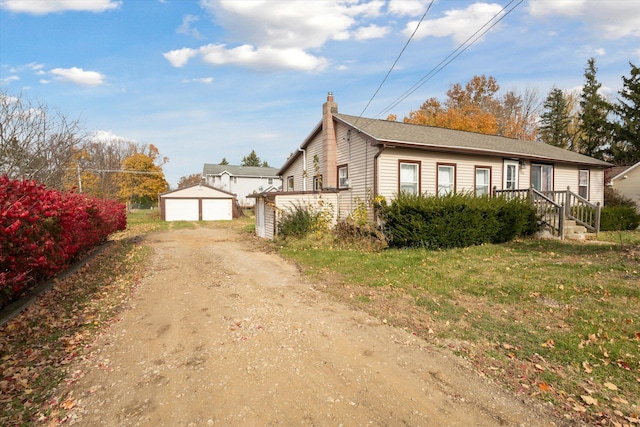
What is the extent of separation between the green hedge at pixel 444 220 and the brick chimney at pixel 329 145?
3635mm

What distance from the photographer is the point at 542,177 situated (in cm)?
1698

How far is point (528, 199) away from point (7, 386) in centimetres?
1480

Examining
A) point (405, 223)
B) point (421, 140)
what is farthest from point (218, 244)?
point (421, 140)

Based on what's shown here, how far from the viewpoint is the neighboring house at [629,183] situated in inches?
889

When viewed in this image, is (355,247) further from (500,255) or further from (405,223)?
(500,255)

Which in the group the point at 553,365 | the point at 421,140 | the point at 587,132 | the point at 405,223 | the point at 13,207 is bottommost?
the point at 553,365

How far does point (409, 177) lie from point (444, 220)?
273 cm

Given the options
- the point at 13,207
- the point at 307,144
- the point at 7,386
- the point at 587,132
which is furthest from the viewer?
the point at 587,132

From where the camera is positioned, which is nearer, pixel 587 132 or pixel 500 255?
pixel 500 255

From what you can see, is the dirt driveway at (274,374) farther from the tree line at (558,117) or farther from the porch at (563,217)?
the tree line at (558,117)

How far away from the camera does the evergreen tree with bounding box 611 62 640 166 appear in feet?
105

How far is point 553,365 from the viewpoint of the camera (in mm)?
3869

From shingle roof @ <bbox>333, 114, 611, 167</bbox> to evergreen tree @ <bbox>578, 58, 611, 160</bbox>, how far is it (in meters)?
21.5

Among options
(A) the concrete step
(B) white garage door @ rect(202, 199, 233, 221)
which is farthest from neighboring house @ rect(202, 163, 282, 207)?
(A) the concrete step
